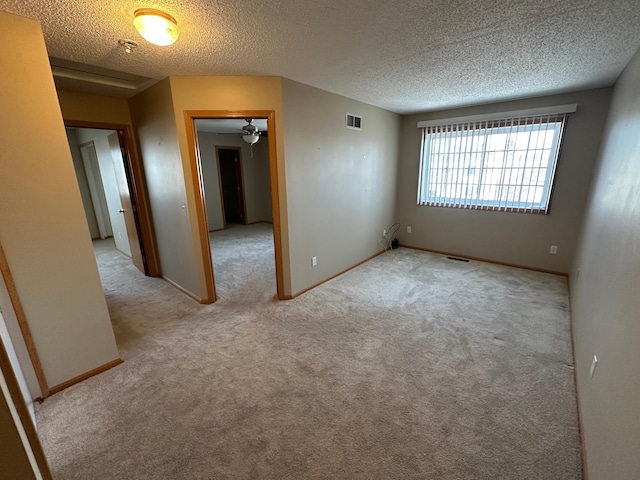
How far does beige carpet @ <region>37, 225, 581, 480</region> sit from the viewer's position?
57.1 inches

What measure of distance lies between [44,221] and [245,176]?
19.8ft

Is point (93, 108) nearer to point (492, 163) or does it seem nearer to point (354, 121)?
point (354, 121)

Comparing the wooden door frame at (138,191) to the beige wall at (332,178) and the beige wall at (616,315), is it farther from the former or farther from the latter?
the beige wall at (616,315)

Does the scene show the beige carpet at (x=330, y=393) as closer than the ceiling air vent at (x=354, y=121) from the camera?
Yes

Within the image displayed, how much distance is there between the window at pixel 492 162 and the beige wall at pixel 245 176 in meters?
4.59

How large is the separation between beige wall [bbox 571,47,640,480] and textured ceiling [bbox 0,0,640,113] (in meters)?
0.52

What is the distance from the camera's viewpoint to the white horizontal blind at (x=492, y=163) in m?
3.68

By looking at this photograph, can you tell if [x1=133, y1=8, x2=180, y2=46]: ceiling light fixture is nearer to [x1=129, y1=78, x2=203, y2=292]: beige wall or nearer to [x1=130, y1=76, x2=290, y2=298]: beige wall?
[x1=130, y1=76, x2=290, y2=298]: beige wall

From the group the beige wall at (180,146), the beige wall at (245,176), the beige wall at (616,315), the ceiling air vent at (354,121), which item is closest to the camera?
the beige wall at (616,315)

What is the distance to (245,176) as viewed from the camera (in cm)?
760

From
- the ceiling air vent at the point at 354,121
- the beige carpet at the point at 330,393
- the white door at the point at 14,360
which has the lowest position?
the beige carpet at the point at 330,393

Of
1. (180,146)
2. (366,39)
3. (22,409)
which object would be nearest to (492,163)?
(366,39)

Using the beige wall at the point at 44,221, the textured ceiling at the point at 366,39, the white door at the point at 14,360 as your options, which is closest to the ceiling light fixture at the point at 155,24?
the textured ceiling at the point at 366,39

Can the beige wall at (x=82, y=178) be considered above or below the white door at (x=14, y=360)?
above
